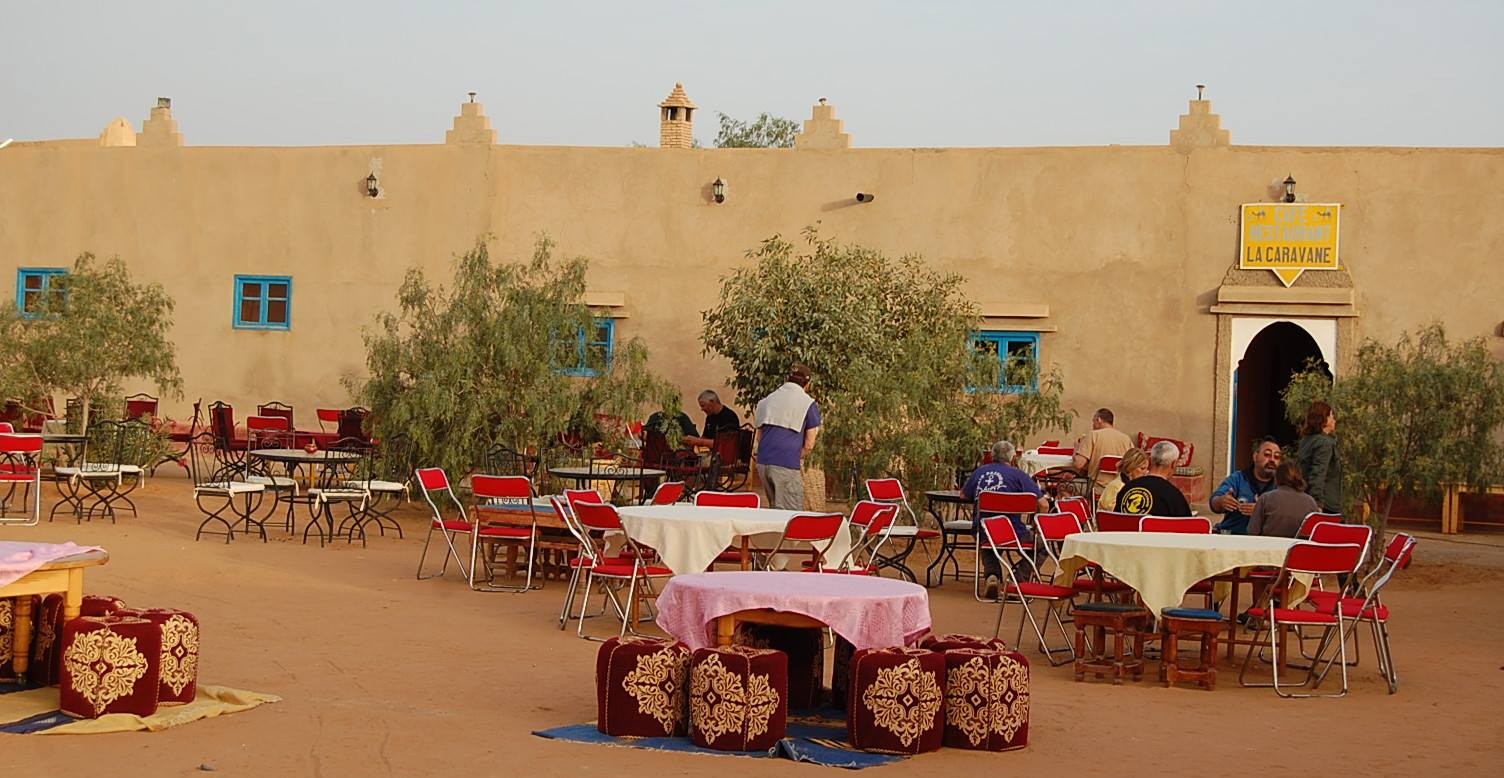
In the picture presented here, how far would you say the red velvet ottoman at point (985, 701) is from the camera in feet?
22.5

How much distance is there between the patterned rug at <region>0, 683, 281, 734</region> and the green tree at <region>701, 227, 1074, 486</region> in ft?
25.6

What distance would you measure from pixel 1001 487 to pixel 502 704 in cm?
514

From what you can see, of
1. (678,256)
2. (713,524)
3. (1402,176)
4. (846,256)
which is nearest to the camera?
(713,524)

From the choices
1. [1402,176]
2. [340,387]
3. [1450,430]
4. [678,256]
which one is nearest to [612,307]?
[678,256]

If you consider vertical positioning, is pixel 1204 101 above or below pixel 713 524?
above

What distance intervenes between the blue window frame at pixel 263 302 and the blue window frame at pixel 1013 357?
350 inches

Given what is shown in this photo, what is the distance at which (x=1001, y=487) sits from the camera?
11.9 m

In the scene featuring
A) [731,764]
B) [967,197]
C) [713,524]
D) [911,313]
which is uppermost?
[967,197]

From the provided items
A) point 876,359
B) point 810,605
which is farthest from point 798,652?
point 876,359

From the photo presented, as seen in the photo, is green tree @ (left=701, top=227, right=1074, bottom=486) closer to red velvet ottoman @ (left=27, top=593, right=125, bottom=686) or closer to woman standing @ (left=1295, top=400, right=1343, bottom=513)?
woman standing @ (left=1295, top=400, right=1343, bottom=513)

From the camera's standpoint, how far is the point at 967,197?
20.8 m

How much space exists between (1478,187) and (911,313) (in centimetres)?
640

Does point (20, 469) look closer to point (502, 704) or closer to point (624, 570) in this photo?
point (624, 570)

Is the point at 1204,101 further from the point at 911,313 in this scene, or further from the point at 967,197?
the point at 911,313
